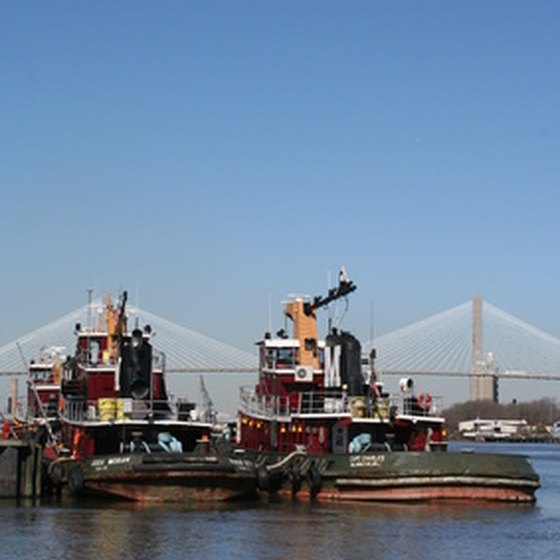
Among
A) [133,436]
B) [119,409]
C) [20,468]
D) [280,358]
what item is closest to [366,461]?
[133,436]

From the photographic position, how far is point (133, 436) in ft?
142

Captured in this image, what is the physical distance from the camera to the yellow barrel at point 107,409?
43.7 m

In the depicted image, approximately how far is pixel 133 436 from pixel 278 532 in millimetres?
9291

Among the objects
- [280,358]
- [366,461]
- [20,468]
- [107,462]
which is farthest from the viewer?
[280,358]

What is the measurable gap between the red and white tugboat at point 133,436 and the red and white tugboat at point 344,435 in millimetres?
2475

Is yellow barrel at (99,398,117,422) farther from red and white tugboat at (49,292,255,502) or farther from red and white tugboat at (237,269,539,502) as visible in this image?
red and white tugboat at (237,269,539,502)

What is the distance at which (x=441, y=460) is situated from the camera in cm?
4103

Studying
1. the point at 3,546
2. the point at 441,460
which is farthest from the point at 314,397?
the point at 3,546

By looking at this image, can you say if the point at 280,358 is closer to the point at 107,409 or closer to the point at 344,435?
the point at 344,435

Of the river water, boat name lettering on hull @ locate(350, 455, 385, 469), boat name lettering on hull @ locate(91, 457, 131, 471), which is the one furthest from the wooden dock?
boat name lettering on hull @ locate(350, 455, 385, 469)

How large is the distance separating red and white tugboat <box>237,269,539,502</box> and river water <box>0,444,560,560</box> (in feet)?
2.53

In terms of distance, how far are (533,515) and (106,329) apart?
21.4 m

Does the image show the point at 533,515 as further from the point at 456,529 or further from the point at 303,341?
the point at 303,341

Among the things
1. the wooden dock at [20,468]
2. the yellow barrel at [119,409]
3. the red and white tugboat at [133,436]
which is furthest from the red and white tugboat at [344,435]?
the wooden dock at [20,468]
